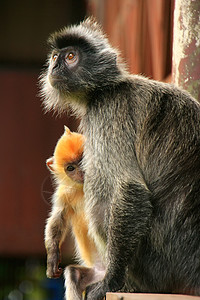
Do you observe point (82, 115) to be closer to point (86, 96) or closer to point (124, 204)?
point (86, 96)

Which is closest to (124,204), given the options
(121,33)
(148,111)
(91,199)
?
(91,199)

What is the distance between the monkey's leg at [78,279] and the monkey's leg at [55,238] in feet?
0.31

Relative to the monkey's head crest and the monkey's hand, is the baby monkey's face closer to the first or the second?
the monkey's head crest

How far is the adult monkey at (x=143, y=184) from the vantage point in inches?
156

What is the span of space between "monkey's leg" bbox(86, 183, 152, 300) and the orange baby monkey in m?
0.68

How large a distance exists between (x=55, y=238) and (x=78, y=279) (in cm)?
37

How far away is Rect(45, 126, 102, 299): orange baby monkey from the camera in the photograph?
477 cm

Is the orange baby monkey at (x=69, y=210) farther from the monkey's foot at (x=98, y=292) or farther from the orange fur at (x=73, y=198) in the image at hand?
the monkey's foot at (x=98, y=292)

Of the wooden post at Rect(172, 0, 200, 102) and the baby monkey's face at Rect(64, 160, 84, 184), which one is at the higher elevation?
the wooden post at Rect(172, 0, 200, 102)

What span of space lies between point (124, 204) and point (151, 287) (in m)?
0.54

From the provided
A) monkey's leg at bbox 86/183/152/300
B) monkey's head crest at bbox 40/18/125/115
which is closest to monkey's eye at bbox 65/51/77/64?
monkey's head crest at bbox 40/18/125/115

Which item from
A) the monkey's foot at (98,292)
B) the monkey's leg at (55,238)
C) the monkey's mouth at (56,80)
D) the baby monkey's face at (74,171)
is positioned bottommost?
the monkey's foot at (98,292)

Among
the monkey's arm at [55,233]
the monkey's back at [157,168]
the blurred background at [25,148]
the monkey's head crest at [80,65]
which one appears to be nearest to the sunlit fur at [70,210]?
the monkey's arm at [55,233]

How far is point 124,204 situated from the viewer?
4.00 metres
